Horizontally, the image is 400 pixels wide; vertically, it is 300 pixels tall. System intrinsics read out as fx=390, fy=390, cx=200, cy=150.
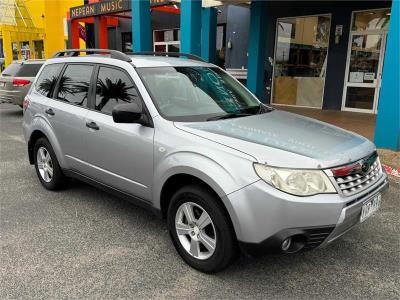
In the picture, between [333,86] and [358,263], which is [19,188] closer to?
[358,263]

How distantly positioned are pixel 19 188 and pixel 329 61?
32.3 feet

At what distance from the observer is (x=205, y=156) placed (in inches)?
120

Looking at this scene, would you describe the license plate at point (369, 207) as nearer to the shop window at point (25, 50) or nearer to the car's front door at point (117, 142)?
the car's front door at point (117, 142)

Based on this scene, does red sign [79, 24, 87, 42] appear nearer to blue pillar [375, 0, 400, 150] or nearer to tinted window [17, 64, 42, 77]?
tinted window [17, 64, 42, 77]

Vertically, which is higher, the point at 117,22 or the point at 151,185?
the point at 117,22

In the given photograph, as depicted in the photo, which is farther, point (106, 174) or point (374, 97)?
point (374, 97)

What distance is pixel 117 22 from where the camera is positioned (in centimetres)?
2061

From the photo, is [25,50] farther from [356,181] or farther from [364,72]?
[356,181]

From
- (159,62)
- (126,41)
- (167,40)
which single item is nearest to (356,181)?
(159,62)

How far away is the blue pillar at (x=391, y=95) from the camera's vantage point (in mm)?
6770

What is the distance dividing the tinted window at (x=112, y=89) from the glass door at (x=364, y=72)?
29.9ft

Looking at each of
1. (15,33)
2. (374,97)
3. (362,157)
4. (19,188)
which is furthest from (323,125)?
(15,33)

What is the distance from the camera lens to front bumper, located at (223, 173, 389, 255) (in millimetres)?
2697

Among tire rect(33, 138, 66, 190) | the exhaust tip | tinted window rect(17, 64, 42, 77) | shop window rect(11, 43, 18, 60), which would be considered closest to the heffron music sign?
tinted window rect(17, 64, 42, 77)
